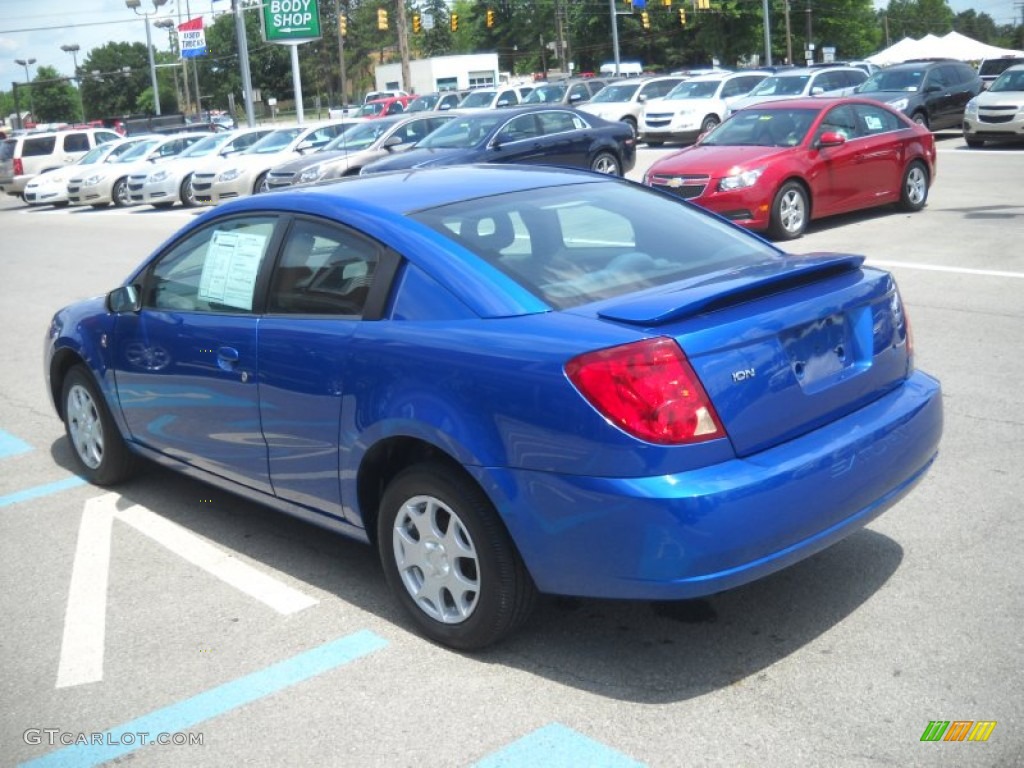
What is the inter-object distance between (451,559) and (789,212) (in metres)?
10.2

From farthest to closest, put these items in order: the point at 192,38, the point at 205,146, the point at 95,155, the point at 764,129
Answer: the point at 192,38 < the point at 95,155 < the point at 205,146 < the point at 764,129

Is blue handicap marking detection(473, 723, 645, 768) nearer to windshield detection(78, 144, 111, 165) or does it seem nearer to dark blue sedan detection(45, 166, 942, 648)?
dark blue sedan detection(45, 166, 942, 648)

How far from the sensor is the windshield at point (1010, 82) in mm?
23859

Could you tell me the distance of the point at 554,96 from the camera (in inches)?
1491

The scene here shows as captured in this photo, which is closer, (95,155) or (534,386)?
(534,386)

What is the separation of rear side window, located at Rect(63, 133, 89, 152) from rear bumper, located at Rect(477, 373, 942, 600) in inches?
1449

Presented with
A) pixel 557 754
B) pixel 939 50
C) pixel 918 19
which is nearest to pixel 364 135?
pixel 557 754

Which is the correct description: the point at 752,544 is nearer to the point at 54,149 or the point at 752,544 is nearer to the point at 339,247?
the point at 339,247

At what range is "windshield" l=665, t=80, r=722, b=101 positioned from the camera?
30.8 meters

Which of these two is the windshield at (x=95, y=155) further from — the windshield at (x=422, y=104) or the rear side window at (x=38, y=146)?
the windshield at (x=422, y=104)

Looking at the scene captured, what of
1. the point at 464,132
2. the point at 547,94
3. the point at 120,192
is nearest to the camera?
the point at 464,132

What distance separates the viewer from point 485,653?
13.4 ft

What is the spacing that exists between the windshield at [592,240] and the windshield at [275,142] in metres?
21.4

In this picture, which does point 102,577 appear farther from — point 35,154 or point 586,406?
point 35,154
